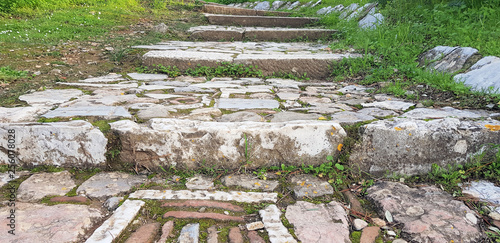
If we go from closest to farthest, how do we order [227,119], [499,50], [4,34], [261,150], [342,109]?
[261,150], [227,119], [342,109], [499,50], [4,34]

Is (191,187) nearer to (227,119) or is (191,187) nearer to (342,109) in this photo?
(227,119)

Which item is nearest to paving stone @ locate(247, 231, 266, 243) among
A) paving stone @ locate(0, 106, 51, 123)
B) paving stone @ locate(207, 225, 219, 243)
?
paving stone @ locate(207, 225, 219, 243)

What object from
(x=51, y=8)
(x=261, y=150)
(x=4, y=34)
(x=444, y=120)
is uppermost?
(x=51, y=8)

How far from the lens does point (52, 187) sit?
4.85 ft

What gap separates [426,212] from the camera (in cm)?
135

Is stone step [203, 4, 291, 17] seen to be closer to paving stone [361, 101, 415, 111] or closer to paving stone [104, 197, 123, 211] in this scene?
paving stone [361, 101, 415, 111]

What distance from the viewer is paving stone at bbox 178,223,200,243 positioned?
1.17 m

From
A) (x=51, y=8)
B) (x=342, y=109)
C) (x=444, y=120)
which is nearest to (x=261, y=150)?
(x=342, y=109)

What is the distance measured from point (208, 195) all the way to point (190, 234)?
0.27 meters

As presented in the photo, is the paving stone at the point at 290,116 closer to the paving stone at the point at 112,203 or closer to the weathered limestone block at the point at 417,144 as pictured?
the weathered limestone block at the point at 417,144

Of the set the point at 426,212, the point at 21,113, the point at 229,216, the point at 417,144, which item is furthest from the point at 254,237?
the point at 21,113

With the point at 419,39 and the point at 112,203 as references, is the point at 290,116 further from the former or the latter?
the point at 419,39

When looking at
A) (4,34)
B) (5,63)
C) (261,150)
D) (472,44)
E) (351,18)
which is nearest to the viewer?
(261,150)

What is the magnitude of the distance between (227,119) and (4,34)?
163 inches
